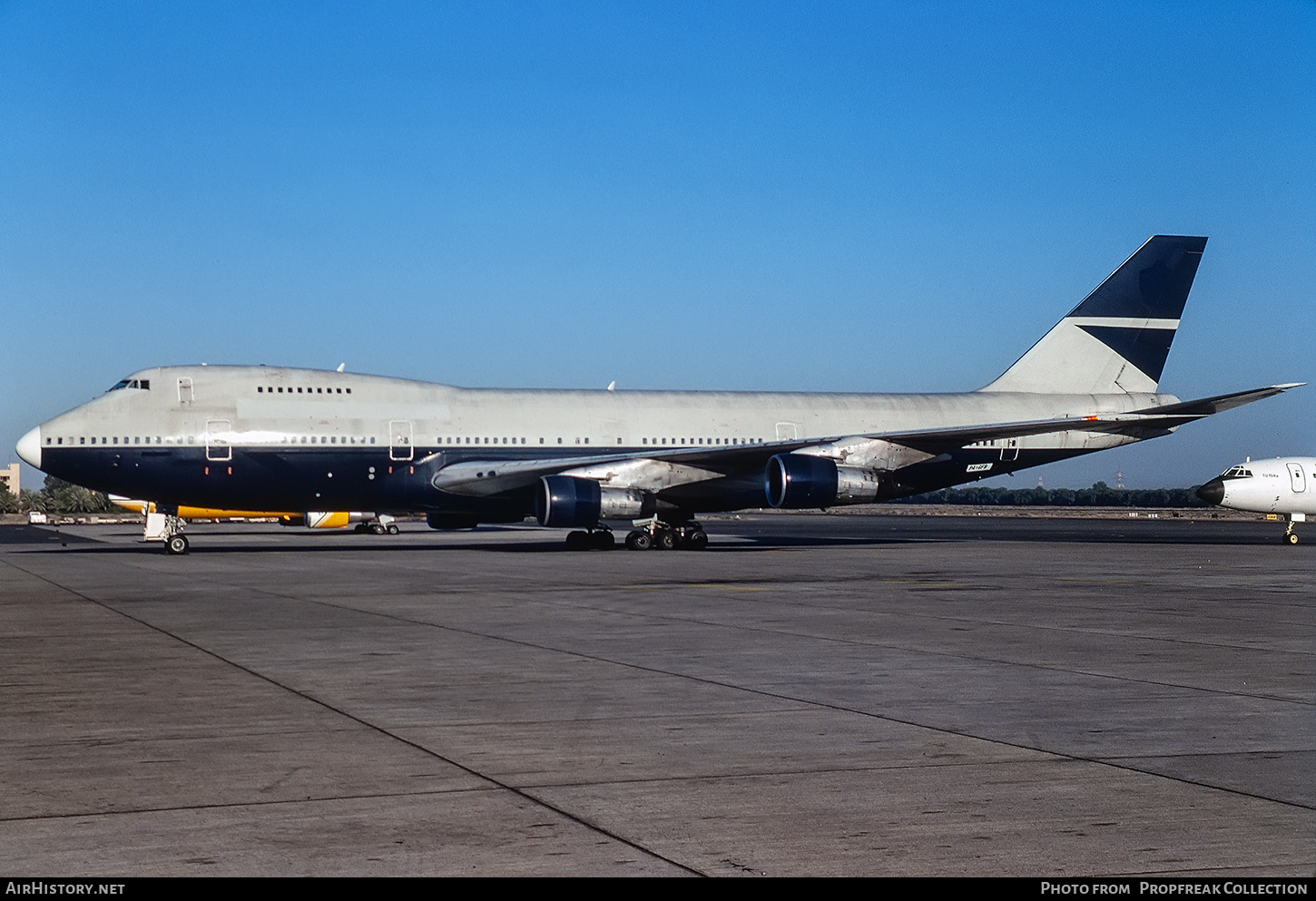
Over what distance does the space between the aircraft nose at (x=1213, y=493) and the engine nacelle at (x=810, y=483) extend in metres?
13.6

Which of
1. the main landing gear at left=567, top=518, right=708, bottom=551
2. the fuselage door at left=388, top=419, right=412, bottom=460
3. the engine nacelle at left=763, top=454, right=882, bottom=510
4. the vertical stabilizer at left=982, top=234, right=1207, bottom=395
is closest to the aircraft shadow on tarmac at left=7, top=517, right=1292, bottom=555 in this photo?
the main landing gear at left=567, top=518, right=708, bottom=551

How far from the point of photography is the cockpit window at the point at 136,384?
29.9 meters

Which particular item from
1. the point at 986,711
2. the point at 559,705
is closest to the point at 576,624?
the point at 559,705

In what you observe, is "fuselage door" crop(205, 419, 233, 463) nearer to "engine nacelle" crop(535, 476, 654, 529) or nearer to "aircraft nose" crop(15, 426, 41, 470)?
"aircraft nose" crop(15, 426, 41, 470)

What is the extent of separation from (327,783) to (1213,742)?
497 cm

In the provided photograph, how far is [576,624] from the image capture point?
47.3 feet

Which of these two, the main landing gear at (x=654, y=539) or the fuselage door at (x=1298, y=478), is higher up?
the fuselage door at (x=1298, y=478)

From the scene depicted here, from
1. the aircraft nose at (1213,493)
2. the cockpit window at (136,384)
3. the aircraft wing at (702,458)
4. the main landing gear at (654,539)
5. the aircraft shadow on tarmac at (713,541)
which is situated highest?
the cockpit window at (136,384)

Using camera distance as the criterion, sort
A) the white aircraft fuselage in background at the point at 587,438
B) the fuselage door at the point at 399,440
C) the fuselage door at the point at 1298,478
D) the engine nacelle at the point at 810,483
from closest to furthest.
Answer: the white aircraft fuselage in background at the point at 587,438, the engine nacelle at the point at 810,483, the fuselage door at the point at 399,440, the fuselage door at the point at 1298,478

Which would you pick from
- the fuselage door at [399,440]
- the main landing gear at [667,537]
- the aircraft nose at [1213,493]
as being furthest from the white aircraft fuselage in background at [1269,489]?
the fuselage door at [399,440]

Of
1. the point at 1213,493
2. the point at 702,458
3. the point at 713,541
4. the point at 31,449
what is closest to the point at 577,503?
the point at 702,458

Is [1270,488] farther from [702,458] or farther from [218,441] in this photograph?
[218,441]

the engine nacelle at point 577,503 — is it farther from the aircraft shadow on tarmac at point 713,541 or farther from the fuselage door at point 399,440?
the fuselage door at point 399,440

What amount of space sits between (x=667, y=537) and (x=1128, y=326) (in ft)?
47.8
